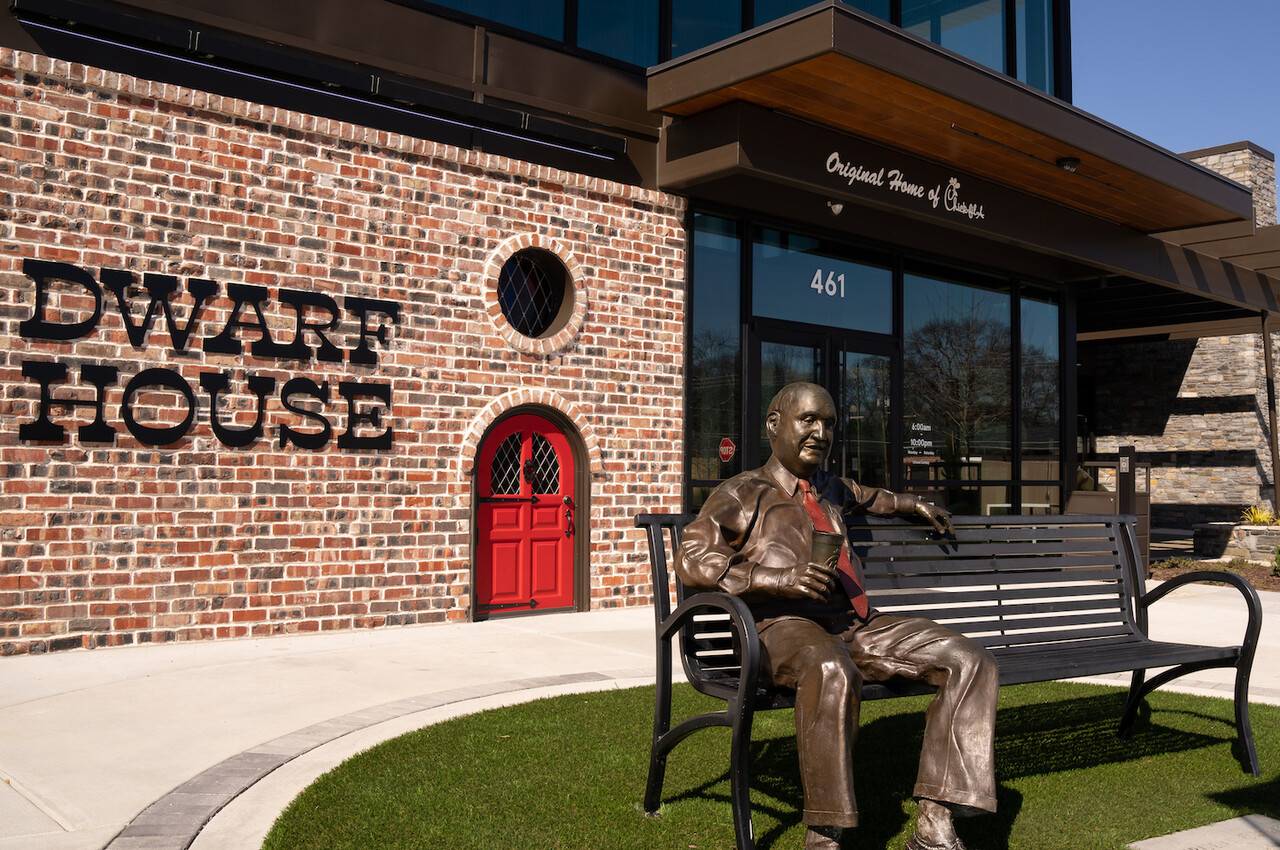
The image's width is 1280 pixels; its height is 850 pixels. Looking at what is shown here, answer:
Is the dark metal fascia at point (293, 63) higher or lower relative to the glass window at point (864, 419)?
higher

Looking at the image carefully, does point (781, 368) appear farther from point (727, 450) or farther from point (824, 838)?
point (824, 838)

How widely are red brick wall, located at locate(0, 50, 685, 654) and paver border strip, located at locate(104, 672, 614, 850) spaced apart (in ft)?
8.57

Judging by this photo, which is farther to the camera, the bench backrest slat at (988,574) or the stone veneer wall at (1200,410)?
the stone veneer wall at (1200,410)

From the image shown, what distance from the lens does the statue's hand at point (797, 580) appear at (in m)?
3.69

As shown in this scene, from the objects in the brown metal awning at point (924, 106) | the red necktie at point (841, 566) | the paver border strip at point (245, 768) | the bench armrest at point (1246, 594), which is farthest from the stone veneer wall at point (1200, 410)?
the red necktie at point (841, 566)

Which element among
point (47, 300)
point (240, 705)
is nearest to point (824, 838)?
point (240, 705)

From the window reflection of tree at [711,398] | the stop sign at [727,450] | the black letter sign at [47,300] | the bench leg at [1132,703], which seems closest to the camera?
the bench leg at [1132,703]

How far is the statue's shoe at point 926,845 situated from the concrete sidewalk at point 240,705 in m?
2.12

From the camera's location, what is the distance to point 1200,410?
22266 mm

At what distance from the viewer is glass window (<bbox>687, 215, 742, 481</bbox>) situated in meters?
11.0

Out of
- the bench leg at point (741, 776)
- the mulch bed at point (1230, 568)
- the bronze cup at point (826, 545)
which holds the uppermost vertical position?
the bronze cup at point (826, 545)

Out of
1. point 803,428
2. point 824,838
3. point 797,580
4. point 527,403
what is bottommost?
point 824,838

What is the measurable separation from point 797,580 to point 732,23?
920cm

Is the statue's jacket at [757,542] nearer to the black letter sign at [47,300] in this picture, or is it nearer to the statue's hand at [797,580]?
the statue's hand at [797,580]
